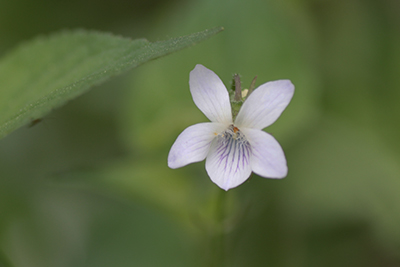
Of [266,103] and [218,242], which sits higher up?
[266,103]

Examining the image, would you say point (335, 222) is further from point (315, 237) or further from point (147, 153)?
point (147, 153)

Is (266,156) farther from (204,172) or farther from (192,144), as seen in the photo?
(204,172)

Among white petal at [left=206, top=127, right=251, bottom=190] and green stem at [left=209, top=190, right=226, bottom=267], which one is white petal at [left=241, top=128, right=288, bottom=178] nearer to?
white petal at [left=206, top=127, right=251, bottom=190]

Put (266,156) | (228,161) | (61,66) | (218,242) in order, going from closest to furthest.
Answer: (266,156) → (228,161) → (61,66) → (218,242)

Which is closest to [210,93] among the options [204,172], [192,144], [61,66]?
[192,144]

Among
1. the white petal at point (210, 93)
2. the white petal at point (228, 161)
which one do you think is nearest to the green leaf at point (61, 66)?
the white petal at point (210, 93)

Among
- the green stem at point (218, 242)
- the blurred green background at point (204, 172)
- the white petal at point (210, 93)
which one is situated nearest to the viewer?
the white petal at point (210, 93)

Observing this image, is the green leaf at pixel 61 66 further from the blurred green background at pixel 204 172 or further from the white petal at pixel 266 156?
the blurred green background at pixel 204 172
